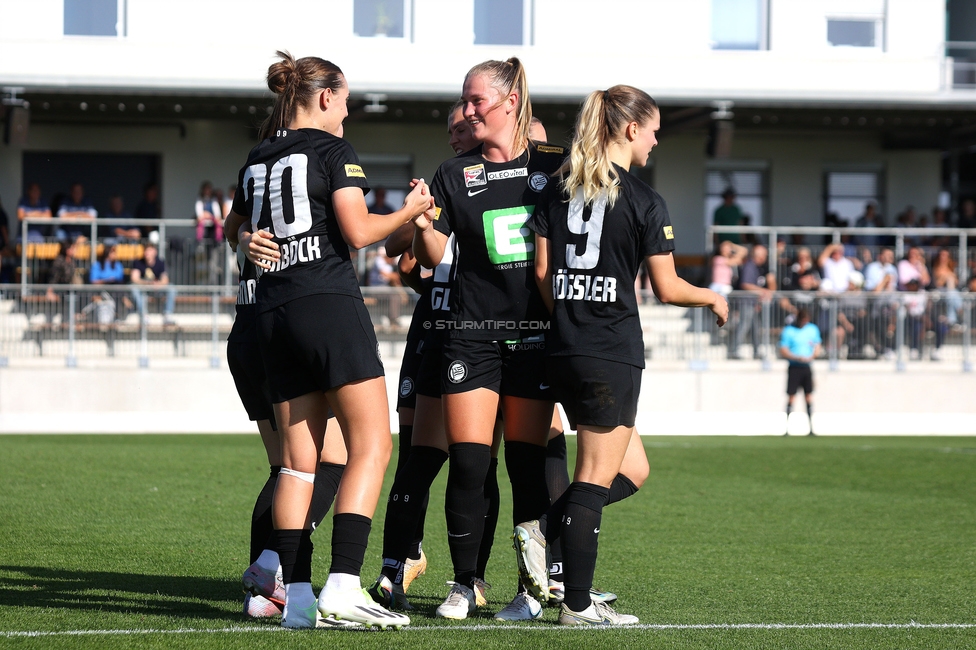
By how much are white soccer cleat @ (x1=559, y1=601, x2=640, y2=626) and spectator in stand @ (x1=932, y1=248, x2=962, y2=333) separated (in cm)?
1612

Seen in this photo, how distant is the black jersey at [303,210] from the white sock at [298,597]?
0.99 m

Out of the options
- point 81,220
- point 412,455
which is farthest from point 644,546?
point 81,220

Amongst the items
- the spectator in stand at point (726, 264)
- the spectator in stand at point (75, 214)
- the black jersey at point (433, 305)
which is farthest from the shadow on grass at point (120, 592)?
the spectator in stand at point (726, 264)

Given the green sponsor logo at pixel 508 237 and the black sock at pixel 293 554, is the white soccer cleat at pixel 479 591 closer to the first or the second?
the black sock at pixel 293 554

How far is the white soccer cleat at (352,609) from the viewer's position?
Result: 13.3ft

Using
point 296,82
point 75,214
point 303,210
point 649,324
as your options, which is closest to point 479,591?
point 303,210

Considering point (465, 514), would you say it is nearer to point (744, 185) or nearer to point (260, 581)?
point (260, 581)

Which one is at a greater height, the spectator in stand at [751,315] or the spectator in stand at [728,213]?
the spectator in stand at [728,213]

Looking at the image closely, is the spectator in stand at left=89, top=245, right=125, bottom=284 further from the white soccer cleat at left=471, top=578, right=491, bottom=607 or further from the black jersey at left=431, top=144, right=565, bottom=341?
the black jersey at left=431, top=144, right=565, bottom=341

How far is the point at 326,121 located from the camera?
4355mm

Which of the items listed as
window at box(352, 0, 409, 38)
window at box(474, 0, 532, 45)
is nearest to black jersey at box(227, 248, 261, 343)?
window at box(352, 0, 409, 38)

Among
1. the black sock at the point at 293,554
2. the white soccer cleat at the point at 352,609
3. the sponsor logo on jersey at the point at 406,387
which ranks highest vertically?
the sponsor logo on jersey at the point at 406,387

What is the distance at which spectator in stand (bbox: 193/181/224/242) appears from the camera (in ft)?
65.6

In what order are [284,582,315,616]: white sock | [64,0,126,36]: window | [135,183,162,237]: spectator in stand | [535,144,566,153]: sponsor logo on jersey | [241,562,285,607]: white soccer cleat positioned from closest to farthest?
[284,582,315,616]: white sock < [241,562,285,607]: white soccer cleat < [535,144,566,153]: sponsor logo on jersey < [135,183,162,237]: spectator in stand < [64,0,126,36]: window
